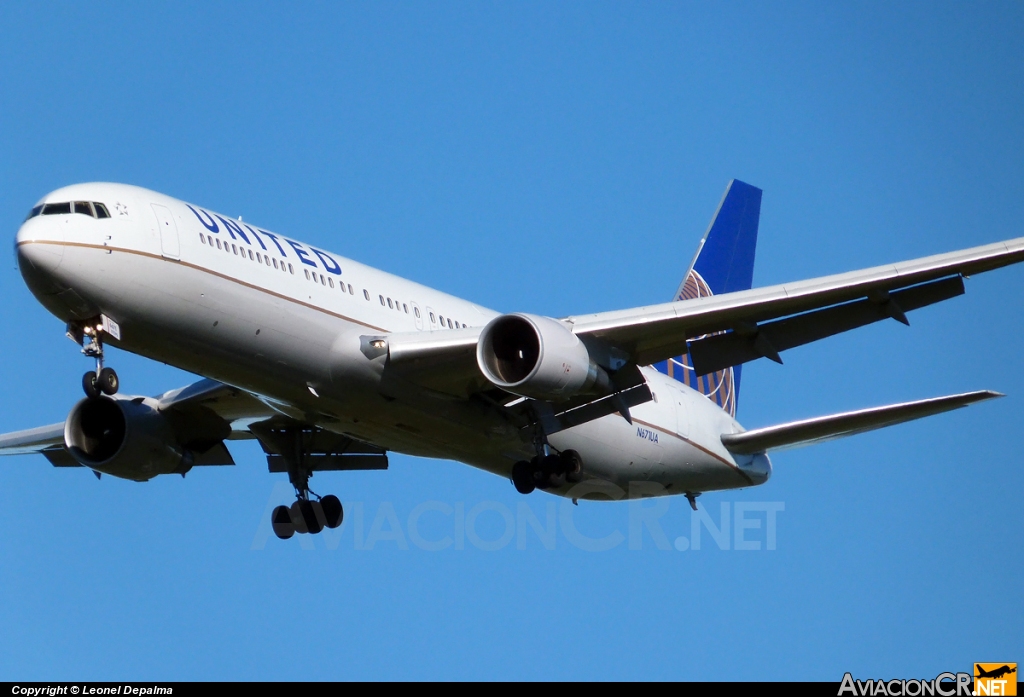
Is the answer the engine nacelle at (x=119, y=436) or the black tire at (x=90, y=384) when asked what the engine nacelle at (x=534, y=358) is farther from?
the engine nacelle at (x=119, y=436)

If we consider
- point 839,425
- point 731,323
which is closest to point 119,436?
point 731,323

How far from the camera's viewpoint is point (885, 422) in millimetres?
27672

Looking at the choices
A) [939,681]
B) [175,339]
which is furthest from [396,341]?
[939,681]

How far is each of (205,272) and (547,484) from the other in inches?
324

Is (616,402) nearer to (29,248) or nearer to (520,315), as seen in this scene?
(520,315)

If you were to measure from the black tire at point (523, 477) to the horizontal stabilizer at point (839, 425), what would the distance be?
5746 mm

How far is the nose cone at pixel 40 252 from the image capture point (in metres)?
22.6

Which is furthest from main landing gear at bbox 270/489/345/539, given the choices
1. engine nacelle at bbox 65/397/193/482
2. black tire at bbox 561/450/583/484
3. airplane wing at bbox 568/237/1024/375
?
airplane wing at bbox 568/237/1024/375

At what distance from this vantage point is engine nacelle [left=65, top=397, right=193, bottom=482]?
28.6 metres

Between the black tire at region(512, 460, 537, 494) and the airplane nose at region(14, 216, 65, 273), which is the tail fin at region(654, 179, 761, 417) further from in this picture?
the airplane nose at region(14, 216, 65, 273)

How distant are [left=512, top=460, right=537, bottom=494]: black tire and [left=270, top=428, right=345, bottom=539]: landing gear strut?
4971mm

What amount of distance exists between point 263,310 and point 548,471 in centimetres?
696

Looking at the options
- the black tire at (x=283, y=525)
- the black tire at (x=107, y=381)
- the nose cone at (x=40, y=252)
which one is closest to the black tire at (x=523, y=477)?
the black tire at (x=283, y=525)

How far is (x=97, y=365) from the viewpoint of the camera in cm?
2358
